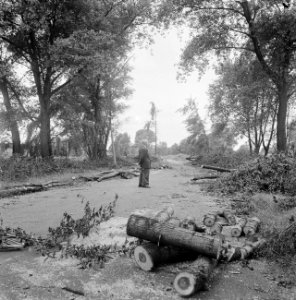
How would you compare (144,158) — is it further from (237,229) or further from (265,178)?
(237,229)

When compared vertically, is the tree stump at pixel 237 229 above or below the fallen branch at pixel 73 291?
above

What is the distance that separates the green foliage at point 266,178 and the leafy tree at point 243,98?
10.5 meters

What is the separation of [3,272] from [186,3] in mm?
18916

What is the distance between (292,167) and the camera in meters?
10.4

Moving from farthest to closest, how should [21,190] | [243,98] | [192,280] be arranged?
1. [243,98]
2. [21,190]
3. [192,280]

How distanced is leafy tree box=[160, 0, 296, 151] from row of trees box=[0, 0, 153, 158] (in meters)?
3.35

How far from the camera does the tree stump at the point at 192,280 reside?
347cm

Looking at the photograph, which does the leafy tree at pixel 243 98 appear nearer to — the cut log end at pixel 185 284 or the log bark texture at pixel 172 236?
the log bark texture at pixel 172 236

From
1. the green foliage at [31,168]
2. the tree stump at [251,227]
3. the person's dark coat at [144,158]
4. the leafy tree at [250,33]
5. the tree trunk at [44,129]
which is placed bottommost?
the tree stump at [251,227]

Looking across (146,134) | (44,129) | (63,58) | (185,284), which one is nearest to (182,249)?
(185,284)

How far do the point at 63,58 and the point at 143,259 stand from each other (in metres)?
14.4

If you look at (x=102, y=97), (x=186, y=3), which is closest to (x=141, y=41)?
(x=186, y=3)

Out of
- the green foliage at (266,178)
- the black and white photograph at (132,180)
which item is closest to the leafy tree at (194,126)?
the black and white photograph at (132,180)

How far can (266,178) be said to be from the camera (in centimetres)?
1062
